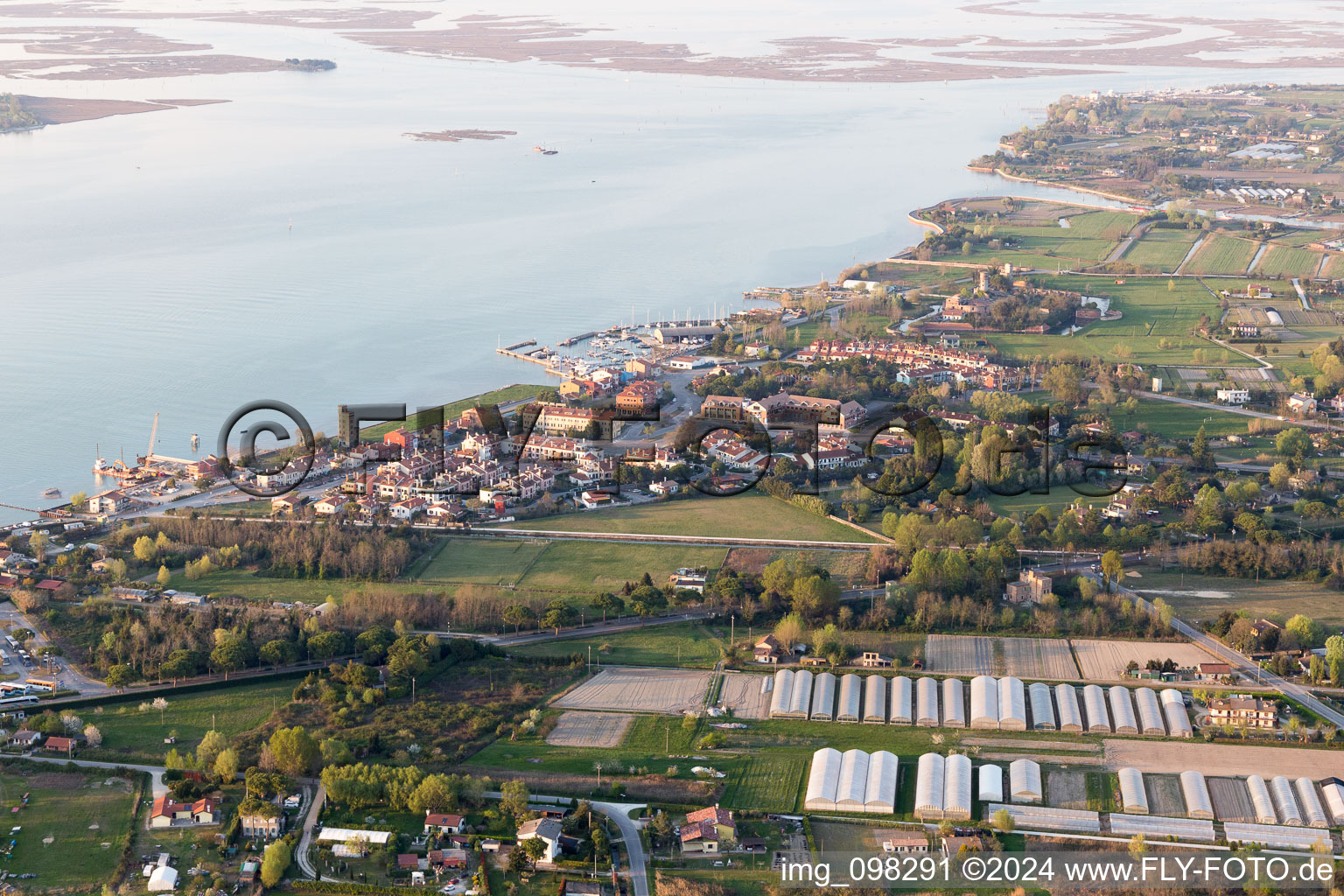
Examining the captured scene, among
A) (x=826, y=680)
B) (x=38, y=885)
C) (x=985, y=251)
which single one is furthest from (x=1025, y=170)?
(x=38, y=885)

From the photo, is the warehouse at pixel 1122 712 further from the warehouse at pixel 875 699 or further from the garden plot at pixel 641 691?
the garden plot at pixel 641 691

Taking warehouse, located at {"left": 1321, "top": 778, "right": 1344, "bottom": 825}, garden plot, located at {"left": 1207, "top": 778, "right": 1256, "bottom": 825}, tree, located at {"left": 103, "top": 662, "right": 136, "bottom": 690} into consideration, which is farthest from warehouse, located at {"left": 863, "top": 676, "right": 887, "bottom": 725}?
tree, located at {"left": 103, "top": 662, "right": 136, "bottom": 690}

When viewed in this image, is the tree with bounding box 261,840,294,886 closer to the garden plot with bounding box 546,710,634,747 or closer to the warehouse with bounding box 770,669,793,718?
the garden plot with bounding box 546,710,634,747

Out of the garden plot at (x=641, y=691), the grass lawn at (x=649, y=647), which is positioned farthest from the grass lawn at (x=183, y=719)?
the garden plot at (x=641, y=691)

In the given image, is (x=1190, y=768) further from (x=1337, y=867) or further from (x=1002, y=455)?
(x=1002, y=455)

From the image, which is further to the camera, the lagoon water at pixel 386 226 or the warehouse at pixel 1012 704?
the lagoon water at pixel 386 226
